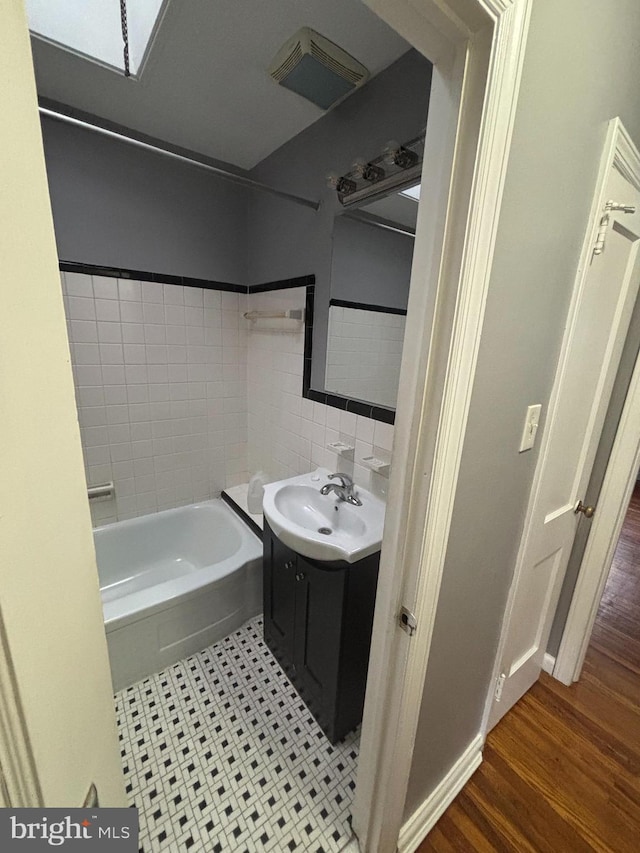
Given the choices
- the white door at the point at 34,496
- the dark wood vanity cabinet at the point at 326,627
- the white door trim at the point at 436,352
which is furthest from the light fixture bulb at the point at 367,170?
the dark wood vanity cabinet at the point at 326,627

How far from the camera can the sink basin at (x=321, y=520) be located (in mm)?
1114

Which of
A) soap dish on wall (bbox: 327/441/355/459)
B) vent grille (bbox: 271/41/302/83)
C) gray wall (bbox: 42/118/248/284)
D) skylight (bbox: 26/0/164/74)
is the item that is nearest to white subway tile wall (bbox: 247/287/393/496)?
soap dish on wall (bbox: 327/441/355/459)

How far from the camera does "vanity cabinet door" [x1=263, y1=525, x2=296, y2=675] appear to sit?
1.39m

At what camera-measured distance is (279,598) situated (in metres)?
1.50

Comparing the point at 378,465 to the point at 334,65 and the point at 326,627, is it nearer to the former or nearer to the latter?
the point at 326,627

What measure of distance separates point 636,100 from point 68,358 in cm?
145

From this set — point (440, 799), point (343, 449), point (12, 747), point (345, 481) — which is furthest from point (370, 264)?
point (440, 799)

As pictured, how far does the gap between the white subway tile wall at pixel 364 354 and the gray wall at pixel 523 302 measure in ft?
2.20

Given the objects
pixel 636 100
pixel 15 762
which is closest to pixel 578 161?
pixel 636 100

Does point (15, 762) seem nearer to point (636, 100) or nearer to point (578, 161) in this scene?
point (578, 161)

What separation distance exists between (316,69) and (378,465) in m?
1.53

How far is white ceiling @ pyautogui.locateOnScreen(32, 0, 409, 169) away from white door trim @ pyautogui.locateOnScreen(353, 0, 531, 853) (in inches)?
35.8

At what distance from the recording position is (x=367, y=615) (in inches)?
47.8

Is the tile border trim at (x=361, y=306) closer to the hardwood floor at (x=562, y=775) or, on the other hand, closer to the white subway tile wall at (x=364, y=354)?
the white subway tile wall at (x=364, y=354)
